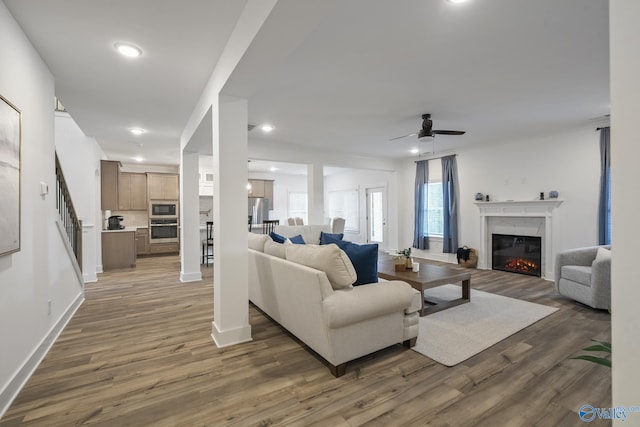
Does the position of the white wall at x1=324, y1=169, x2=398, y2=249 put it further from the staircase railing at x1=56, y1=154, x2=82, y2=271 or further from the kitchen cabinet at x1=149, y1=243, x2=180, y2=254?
the staircase railing at x1=56, y1=154, x2=82, y2=271

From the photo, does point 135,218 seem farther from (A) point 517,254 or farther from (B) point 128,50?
(A) point 517,254

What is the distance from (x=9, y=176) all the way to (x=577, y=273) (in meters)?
5.68

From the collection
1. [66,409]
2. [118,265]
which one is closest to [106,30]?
[66,409]

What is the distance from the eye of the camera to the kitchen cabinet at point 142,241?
7.73 meters

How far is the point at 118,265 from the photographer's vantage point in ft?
20.4

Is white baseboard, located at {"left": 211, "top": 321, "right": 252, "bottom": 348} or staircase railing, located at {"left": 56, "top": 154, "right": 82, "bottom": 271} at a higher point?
staircase railing, located at {"left": 56, "top": 154, "right": 82, "bottom": 271}

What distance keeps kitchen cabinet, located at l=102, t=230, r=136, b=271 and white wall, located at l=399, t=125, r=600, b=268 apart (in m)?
6.78

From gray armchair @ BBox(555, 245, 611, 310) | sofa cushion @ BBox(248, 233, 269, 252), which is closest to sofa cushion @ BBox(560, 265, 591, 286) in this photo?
gray armchair @ BBox(555, 245, 611, 310)

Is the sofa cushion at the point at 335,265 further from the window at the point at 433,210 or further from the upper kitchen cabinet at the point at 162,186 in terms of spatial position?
the upper kitchen cabinet at the point at 162,186

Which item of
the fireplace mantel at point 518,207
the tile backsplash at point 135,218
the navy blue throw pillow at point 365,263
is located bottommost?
the navy blue throw pillow at point 365,263

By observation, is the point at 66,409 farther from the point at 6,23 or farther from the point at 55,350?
the point at 6,23

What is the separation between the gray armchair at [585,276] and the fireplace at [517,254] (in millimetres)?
1445

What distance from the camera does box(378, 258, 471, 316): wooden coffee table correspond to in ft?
11.2

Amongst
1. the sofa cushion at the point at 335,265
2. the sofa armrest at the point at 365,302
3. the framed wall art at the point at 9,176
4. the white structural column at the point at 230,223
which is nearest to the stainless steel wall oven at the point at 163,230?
the white structural column at the point at 230,223
